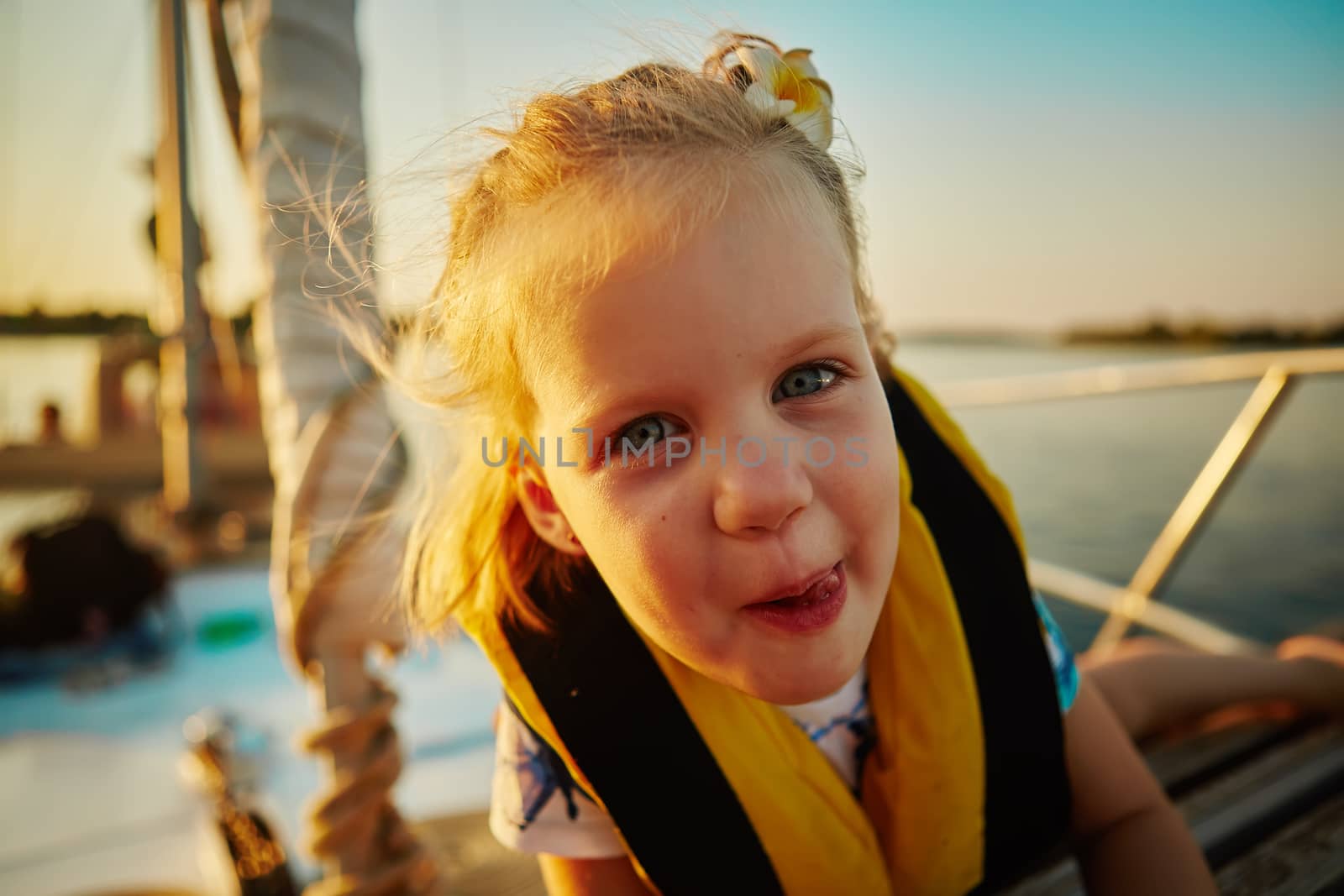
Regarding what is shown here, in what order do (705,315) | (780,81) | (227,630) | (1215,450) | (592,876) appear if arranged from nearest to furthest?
(705,315) < (780,81) < (592,876) < (1215,450) < (227,630)

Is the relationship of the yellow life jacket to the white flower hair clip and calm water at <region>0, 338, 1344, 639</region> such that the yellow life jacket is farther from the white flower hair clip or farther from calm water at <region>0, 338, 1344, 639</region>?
calm water at <region>0, 338, 1344, 639</region>

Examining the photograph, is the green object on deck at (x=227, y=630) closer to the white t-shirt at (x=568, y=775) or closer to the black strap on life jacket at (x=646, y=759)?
the white t-shirt at (x=568, y=775)

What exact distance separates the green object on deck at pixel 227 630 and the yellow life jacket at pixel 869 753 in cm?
296

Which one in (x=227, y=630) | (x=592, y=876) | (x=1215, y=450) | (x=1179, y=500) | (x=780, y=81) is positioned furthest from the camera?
(x=1179, y=500)

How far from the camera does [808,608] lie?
682mm

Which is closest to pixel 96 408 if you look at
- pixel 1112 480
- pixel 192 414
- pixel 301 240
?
pixel 192 414

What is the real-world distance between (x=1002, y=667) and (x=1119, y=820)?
307 millimetres

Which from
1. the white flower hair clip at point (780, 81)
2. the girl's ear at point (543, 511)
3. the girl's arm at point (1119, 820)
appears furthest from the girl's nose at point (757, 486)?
the girl's arm at point (1119, 820)

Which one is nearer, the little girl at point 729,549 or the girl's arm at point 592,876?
the little girl at point 729,549

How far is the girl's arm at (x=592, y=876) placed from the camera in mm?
918

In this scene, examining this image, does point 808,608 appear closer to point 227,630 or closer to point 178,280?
point 227,630

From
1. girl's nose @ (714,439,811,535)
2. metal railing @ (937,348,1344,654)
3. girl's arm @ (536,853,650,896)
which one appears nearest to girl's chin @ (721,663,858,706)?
girl's nose @ (714,439,811,535)

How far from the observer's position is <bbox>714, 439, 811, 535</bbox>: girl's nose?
62cm

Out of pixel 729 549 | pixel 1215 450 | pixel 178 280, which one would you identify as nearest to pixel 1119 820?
pixel 729 549
